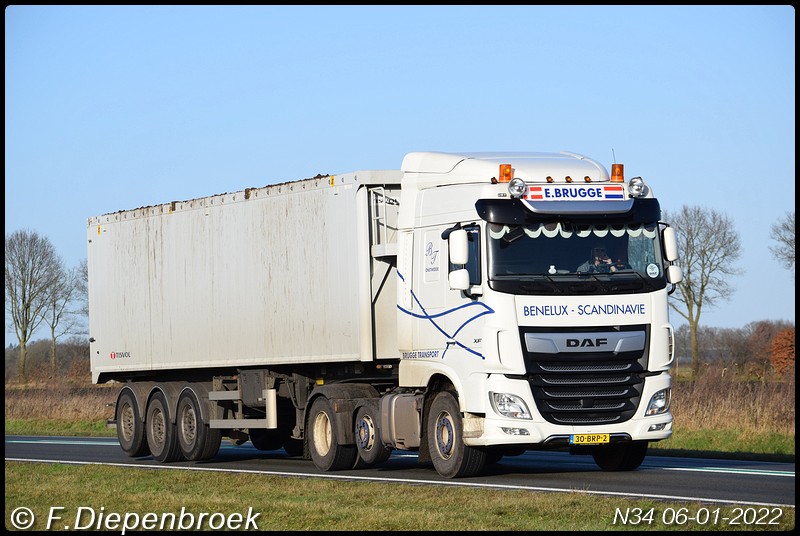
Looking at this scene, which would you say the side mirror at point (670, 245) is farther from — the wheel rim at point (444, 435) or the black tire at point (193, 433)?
the black tire at point (193, 433)

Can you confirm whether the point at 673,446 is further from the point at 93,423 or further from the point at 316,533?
the point at 93,423

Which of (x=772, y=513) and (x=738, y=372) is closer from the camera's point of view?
(x=772, y=513)

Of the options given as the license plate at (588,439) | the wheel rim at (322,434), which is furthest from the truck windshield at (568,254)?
the wheel rim at (322,434)

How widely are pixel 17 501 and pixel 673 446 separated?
12864mm

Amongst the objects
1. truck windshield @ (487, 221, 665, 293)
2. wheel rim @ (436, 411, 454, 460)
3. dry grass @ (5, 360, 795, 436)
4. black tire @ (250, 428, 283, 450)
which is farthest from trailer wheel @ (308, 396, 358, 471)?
dry grass @ (5, 360, 795, 436)

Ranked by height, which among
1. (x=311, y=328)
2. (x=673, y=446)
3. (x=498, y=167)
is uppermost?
(x=498, y=167)

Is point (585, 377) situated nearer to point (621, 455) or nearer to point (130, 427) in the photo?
point (621, 455)

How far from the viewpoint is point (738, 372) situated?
1467 inches

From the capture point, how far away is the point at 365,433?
19.8 m

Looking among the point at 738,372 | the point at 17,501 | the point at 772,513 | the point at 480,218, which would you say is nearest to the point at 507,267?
the point at 480,218

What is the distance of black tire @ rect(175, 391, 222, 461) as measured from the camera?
23.2 m

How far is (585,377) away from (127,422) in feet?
36.1

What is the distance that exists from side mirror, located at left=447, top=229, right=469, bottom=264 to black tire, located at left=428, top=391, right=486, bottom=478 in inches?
73.4

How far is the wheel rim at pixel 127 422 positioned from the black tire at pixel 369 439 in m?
6.71
